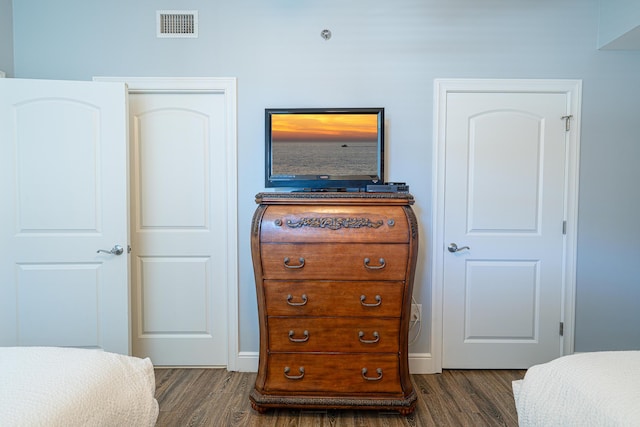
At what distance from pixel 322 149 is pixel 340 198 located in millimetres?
613

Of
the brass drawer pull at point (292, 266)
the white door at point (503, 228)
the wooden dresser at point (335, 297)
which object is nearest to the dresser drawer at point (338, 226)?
the wooden dresser at point (335, 297)

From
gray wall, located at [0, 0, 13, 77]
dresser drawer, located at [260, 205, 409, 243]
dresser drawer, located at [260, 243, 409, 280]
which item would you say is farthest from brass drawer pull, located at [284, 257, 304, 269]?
gray wall, located at [0, 0, 13, 77]

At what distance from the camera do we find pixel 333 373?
7.30 ft

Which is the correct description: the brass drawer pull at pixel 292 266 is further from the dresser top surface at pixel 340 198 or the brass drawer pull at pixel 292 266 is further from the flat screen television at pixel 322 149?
the flat screen television at pixel 322 149

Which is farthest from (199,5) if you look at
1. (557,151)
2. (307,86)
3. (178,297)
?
(557,151)

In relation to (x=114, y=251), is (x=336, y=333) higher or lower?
lower

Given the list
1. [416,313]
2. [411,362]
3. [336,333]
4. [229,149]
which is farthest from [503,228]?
[229,149]

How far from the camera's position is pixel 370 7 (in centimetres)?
270

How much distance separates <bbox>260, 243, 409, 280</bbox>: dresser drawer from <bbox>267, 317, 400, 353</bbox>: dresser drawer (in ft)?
0.84

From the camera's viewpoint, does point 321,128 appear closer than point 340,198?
No

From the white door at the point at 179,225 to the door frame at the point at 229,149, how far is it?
0.03m

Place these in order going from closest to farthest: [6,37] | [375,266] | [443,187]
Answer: [375,266], [6,37], [443,187]

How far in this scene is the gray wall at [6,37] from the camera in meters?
2.61

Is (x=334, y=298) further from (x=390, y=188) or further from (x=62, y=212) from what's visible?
(x=62, y=212)
